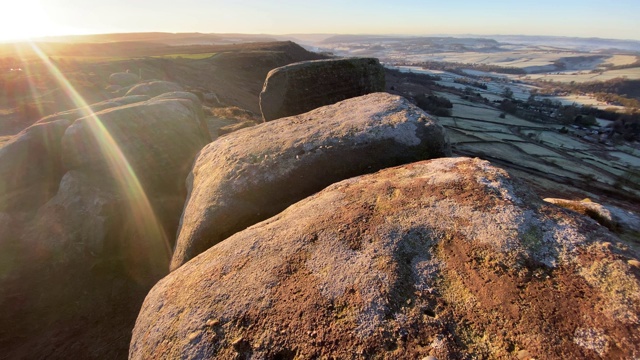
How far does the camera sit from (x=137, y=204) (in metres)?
10.3

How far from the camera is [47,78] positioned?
31812 millimetres

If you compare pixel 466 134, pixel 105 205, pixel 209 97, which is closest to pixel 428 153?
pixel 105 205

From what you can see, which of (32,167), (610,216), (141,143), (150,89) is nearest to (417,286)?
(610,216)

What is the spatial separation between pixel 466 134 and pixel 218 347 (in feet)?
165

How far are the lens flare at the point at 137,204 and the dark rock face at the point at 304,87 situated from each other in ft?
20.0

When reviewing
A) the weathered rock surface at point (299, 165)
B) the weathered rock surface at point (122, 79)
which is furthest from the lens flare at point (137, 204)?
the weathered rock surface at point (122, 79)

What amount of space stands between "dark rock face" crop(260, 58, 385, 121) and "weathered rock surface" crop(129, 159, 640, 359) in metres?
9.64

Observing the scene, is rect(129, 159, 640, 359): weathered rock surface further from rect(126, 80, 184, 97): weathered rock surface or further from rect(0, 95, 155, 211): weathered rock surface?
rect(126, 80, 184, 97): weathered rock surface

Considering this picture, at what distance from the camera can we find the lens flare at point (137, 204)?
959 centimetres

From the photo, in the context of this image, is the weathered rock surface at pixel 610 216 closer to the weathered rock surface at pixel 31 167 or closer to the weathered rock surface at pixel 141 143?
the weathered rock surface at pixel 141 143

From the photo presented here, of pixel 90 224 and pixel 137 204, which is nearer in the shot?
pixel 90 224

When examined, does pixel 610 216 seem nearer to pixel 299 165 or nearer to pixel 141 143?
pixel 299 165

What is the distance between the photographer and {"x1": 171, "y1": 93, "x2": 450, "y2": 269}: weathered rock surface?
6992mm

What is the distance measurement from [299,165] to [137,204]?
20.2 ft
